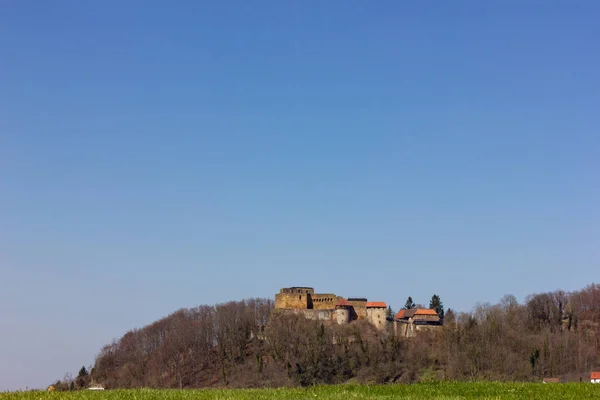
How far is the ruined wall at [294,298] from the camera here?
12231 cm

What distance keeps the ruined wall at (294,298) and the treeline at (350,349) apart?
139 inches

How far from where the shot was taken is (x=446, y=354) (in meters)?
101

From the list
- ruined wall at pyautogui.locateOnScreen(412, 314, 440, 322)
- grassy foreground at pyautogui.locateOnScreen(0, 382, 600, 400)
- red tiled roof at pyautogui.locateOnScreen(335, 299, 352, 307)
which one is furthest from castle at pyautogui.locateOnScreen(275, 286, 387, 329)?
grassy foreground at pyautogui.locateOnScreen(0, 382, 600, 400)

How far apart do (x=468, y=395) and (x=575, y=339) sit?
3476 inches

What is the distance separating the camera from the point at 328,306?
122812 mm

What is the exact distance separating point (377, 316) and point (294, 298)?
13983 millimetres

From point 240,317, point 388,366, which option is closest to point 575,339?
point 388,366

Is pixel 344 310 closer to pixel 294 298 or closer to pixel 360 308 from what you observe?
pixel 360 308

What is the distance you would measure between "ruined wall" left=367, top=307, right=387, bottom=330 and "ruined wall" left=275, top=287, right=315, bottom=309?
10262 mm

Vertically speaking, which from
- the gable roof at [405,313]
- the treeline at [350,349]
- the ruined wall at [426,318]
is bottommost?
the treeline at [350,349]

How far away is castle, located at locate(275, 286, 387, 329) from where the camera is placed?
389ft

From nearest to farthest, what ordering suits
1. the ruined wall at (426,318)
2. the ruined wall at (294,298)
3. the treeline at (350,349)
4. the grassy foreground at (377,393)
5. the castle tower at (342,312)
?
the grassy foreground at (377,393) → the treeline at (350,349) → the castle tower at (342,312) → the ruined wall at (426,318) → the ruined wall at (294,298)

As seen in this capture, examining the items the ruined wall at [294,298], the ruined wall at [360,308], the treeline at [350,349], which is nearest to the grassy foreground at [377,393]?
the treeline at [350,349]

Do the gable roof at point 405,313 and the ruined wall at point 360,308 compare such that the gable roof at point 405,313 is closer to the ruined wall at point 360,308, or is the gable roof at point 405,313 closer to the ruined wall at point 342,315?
the ruined wall at point 360,308
